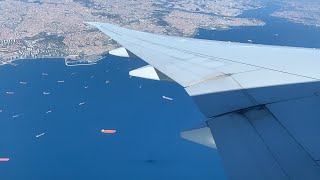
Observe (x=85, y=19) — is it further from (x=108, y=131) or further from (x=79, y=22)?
(x=108, y=131)

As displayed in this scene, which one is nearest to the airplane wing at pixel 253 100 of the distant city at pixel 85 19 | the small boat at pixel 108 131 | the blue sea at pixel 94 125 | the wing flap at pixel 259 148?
the wing flap at pixel 259 148

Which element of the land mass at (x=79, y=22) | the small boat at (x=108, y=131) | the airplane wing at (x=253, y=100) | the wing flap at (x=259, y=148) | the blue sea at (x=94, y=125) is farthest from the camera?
the land mass at (x=79, y=22)

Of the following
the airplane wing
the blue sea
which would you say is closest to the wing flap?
the airplane wing

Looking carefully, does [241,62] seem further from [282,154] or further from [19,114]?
[19,114]

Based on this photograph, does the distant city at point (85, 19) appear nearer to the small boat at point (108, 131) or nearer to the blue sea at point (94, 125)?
the blue sea at point (94, 125)

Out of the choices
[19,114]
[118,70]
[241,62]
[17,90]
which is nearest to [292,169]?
[241,62]

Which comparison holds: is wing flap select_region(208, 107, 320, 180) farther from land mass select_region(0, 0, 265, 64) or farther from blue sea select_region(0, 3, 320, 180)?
land mass select_region(0, 0, 265, 64)
